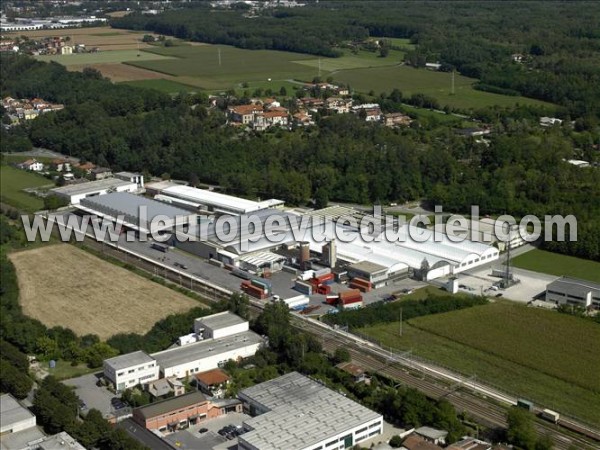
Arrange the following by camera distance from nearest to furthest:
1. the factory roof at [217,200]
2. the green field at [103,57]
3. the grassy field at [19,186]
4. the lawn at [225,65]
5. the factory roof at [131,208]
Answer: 1. the factory roof at [131,208]
2. the factory roof at [217,200]
3. the grassy field at [19,186]
4. the lawn at [225,65]
5. the green field at [103,57]

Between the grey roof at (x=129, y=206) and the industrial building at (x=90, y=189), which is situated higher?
the grey roof at (x=129, y=206)

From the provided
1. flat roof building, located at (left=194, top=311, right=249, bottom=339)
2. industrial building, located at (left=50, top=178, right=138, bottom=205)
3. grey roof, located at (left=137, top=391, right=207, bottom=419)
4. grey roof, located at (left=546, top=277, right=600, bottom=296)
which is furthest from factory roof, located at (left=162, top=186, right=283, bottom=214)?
grey roof, located at (left=137, top=391, right=207, bottom=419)

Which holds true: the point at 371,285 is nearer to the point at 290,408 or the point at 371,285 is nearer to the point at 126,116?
the point at 290,408

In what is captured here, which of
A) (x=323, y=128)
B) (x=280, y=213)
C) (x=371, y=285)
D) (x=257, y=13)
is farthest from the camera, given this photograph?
(x=257, y=13)

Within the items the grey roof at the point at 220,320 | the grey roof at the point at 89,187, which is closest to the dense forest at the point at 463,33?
the grey roof at the point at 89,187

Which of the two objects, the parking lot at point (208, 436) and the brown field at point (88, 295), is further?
the brown field at point (88, 295)

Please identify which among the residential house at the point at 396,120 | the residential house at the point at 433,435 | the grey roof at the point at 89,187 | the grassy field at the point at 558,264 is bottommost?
the grassy field at the point at 558,264

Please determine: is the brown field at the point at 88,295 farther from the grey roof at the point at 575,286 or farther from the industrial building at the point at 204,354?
the grey roof at the point at 575,286

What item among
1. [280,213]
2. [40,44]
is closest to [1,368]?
[280,213]
